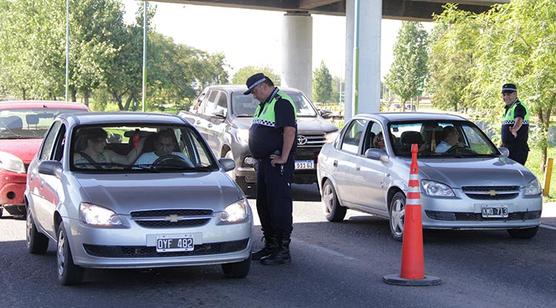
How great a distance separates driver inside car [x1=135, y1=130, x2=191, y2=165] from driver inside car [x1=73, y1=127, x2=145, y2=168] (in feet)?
0.35

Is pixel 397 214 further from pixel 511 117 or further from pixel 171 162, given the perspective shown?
pixel 511 117

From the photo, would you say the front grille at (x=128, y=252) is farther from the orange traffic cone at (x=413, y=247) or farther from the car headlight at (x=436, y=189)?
the car headlight at (x=436, y=189)

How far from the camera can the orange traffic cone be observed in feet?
27.4

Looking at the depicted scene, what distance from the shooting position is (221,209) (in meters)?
7.95

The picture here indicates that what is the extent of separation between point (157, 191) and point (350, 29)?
28700mm

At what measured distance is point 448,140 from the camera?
11891mm

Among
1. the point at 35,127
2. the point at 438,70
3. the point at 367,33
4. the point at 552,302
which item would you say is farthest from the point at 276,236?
the point at 438,70

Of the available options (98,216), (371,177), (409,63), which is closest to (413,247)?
(98,216)

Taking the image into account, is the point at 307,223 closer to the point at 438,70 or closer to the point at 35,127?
the point at 35,127

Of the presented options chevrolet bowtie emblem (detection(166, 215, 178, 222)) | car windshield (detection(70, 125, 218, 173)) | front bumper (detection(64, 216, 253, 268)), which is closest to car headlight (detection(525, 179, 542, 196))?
car windshield (detection(70, 125, 218, 173))

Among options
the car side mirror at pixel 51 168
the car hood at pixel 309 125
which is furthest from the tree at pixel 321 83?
the car side mirror at pixel 51 168

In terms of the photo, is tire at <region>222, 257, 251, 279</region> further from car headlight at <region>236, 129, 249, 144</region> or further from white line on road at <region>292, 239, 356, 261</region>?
car headlight at <region>236, 129, 249, 144</region>

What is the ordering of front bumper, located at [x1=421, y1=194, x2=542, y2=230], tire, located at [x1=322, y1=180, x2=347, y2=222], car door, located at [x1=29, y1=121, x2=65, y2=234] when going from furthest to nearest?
tire, located at [x1=322, y1=180, x2=347, y2=222] → front bumper, located at [x1=421, y1=194, x2=542, y2=230] → car door, located at [x1=29, y1=121, x2=65, y2=234]

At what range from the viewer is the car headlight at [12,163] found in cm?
1249
